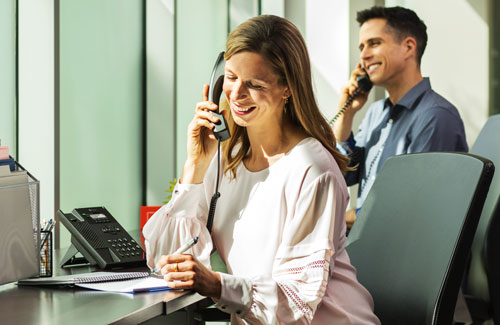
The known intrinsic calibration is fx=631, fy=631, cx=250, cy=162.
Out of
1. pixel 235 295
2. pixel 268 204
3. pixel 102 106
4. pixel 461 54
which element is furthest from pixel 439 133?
pixel 235 295

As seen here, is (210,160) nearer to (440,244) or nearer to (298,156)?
(298,156)

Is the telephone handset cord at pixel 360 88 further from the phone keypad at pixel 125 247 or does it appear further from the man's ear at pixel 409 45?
the phone keypad at pixel 125 247

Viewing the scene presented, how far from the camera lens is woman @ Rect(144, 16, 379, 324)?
4.09 ft

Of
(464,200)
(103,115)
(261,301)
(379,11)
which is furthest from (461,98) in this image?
(261,301)

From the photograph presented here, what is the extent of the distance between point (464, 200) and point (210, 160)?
622mm

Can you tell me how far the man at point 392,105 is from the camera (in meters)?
2.93

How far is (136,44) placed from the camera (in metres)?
3.05

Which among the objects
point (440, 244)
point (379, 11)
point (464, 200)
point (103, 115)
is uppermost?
point (379, 11)

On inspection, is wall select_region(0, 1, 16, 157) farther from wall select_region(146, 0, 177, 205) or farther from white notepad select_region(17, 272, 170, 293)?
wall select_region(146, 0, 177, 205)

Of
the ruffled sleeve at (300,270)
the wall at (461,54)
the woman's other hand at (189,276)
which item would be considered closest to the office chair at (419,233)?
the ruffled sleeve at (300,270)

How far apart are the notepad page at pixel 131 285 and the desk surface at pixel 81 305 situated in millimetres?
16

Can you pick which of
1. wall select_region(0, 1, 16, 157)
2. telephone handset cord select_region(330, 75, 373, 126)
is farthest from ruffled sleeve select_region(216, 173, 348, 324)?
telephone handset cord select_region(330, 75, 373, 126)

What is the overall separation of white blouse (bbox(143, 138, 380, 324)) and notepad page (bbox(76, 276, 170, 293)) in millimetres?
137

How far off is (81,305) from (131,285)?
18cm
